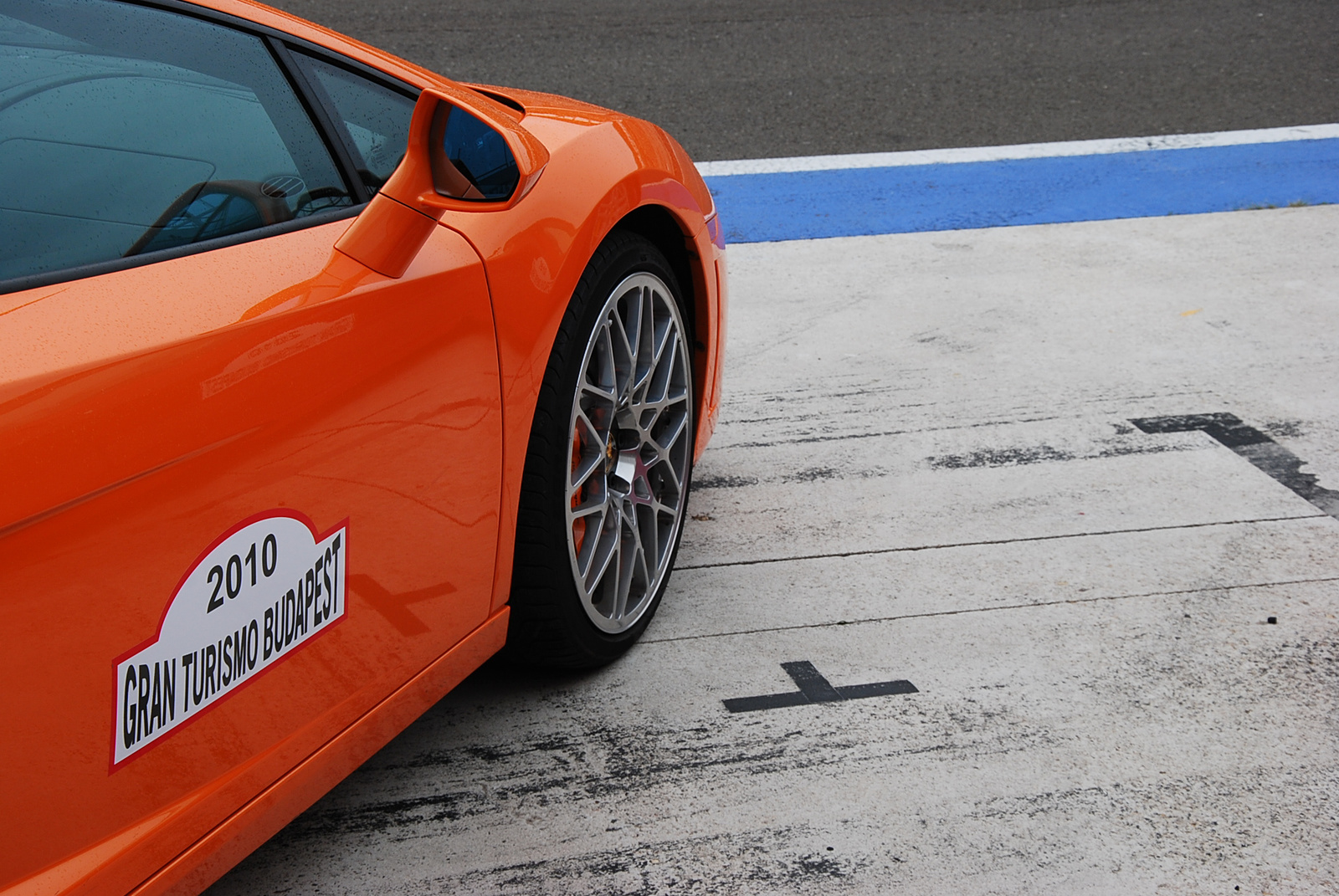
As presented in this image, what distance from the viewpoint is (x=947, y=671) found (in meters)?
2.44

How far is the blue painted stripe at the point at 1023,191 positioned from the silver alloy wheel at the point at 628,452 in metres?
2.83

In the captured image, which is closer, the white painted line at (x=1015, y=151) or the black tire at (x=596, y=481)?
the black tire at (x=596, y=481)

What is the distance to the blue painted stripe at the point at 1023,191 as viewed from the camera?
5488mm

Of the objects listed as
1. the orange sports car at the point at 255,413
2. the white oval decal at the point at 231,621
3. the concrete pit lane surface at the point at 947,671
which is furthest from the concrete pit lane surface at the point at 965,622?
the white oval decal at the point at 231,621

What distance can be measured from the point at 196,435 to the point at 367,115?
31.4 inches

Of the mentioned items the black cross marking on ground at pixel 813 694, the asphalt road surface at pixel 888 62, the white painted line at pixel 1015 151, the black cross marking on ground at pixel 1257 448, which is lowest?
the black cross marking on ground at pixel 813 694

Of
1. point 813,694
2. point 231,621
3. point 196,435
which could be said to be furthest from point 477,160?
point 813,694

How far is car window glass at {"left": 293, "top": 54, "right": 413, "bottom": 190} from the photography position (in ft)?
6.00

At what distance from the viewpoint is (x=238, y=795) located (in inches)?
58.5

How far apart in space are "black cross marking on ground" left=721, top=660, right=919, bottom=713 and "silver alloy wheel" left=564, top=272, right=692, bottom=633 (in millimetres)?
306

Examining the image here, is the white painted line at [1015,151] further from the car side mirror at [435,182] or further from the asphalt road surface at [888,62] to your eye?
the car side mirror at [435,182]

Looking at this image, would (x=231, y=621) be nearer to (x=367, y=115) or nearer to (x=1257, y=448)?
(x=367, y=115)

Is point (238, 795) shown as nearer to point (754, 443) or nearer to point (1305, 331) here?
point (754, 443)

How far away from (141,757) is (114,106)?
826 mm
